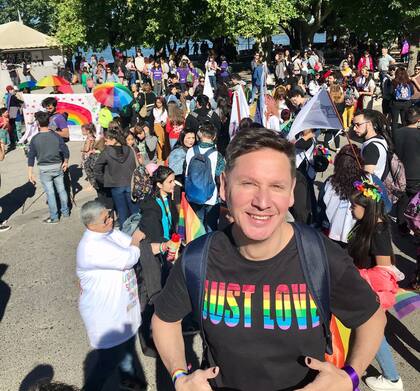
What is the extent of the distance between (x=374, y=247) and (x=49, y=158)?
5.54m

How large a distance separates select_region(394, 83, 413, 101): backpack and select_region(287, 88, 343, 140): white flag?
238 inches

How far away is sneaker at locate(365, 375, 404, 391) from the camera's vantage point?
3.42m

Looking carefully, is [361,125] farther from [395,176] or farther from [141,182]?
[141,182]

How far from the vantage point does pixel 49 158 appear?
279 inches

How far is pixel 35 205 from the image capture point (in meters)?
8.77

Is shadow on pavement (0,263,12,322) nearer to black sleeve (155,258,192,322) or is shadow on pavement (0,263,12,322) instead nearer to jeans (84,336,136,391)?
jeans (84,336,136,391)

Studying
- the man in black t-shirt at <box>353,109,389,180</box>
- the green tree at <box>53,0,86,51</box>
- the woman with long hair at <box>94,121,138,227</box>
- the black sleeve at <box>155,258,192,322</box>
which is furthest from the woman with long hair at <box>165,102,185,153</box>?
the green tree at <box>53,0,86,51</box>

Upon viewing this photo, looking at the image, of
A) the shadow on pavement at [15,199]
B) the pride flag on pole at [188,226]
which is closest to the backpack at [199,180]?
the pride flag on pole at [188,226]

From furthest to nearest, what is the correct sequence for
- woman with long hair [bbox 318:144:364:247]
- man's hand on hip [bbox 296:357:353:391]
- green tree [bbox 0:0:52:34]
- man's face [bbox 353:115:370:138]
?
green tree [bbox 0:0:52:34] → man's face [bbox 353:115:370:138] → woman with long hair [bbox 318:144:364:247] → man's hand on hip [bbox 296:357:353:391]

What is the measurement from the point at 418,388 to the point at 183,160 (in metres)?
3.99

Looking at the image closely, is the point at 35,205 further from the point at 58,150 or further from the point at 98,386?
the point at 98,386

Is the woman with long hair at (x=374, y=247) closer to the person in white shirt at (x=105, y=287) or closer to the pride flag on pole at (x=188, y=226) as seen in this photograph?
the person in white shirt at (x=105, y=287)

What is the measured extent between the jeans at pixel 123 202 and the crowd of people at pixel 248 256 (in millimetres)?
19

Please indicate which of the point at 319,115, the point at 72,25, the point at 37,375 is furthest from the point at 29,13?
the point at 37,375
